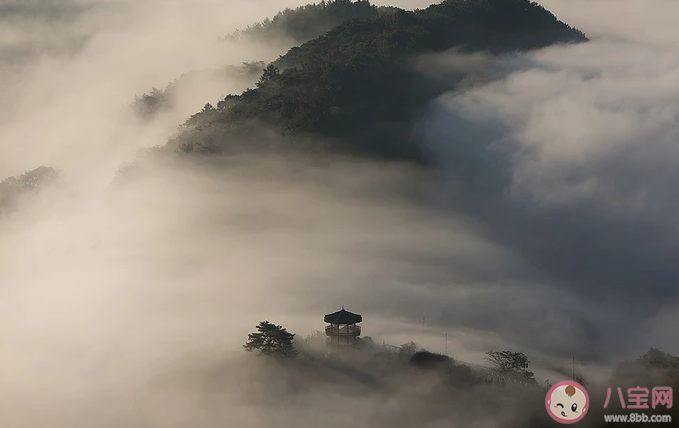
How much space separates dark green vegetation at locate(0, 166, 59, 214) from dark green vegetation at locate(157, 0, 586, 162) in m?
27.4

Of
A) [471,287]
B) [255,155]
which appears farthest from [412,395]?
[255,155]

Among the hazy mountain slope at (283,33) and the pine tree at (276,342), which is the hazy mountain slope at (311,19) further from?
the pine tree at (276,342)

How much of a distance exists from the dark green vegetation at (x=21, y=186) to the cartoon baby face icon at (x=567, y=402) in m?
93.0

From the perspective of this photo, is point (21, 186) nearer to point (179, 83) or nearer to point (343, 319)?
point (179, 83)

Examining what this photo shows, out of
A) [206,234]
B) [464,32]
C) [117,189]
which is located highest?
[464,32]

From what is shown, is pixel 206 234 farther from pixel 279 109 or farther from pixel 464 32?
pixel 464 32

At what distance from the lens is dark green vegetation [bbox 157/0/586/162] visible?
422 feet

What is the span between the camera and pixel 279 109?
5074 inches

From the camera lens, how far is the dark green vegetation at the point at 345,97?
5059 inches

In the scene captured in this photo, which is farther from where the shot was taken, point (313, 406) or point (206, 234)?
point (206, 234)

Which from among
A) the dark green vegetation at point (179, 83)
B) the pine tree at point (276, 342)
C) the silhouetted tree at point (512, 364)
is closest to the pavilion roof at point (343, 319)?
the pine tree at point (276, 342)

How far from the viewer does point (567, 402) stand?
2842 inches

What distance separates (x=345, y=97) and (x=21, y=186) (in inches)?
1988

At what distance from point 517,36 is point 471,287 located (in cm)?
6690
